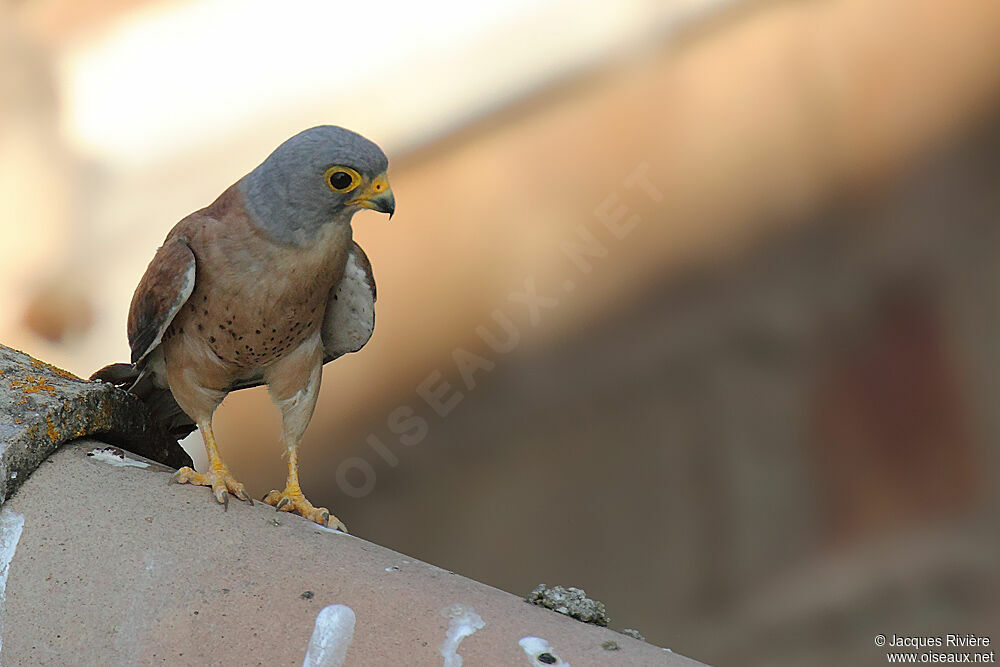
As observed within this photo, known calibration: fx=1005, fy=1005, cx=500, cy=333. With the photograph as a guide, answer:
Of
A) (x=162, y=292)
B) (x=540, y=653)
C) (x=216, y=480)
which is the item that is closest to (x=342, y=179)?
(x=162, y=292)

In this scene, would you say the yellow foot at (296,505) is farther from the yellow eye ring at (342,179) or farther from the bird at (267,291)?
the yellow eye ring at (342,179)

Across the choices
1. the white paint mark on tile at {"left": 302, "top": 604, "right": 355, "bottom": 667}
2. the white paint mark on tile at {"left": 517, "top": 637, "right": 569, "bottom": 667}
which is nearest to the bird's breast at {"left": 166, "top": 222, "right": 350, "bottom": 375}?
the white paint mark on tile at {"left": 302, "top": 604, "right": 355, "bottom": 667}

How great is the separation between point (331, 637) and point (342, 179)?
70 cm

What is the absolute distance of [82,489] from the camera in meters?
1.27

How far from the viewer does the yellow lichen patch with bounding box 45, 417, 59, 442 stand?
1327mm

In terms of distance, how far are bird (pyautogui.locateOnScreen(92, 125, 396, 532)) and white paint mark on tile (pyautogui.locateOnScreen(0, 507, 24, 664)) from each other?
0.22 metres

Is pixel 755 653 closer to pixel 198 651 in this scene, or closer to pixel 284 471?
pixel 284 471

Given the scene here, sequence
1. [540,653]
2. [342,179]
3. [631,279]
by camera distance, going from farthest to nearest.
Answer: [631,279], [342,179], [540,653]

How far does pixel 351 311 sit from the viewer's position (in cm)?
182

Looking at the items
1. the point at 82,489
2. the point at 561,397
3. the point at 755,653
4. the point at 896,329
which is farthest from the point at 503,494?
the point at 82,489

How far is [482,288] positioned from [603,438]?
0.61 meters

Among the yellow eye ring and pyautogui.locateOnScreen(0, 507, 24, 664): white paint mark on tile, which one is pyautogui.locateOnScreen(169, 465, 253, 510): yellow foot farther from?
the yellow eye ring

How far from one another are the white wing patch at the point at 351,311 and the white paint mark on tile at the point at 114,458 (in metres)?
0.51

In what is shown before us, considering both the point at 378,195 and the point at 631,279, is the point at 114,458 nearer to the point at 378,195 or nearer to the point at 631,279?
the point at 378,195
